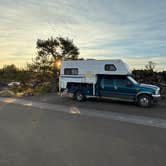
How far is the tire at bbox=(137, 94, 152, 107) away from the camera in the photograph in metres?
11.1

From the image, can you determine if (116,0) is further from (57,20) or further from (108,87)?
(108,87)

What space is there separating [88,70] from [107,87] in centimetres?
170

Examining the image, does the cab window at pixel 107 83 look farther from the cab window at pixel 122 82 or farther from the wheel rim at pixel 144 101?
the wheel rim at pixel 144 101

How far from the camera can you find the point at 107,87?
12289mm

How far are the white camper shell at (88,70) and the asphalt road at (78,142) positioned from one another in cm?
462

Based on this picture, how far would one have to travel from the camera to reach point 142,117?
8609 mm

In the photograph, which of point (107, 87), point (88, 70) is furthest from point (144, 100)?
point (88, 70)

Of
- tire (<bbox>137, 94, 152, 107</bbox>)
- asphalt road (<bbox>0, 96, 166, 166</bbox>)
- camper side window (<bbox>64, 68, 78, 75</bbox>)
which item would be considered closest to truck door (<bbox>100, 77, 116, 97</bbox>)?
tire (<bbox>137, 94, 152, 107</bbox>)

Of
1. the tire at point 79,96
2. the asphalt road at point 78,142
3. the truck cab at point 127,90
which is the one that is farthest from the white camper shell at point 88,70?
the asphalt road at point 78,142

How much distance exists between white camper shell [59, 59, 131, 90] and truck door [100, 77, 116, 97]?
42 cm

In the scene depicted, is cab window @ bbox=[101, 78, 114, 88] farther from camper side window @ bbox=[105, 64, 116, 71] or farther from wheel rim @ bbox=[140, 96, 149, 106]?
wheel rim @ bbox=[140, 96, 149, 106]

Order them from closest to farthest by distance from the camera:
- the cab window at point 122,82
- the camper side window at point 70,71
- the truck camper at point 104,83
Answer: the truck camper at point 104,83 → the cab window at point 122,82 → the camper side window at point 70,71

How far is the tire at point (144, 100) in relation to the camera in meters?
11.1

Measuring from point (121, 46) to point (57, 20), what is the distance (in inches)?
310
